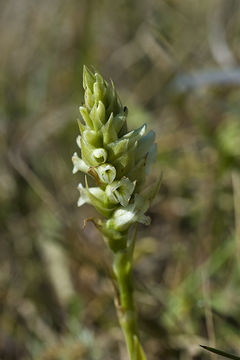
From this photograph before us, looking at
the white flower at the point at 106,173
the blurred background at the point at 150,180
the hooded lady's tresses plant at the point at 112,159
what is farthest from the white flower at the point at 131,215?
the blurred background at the point at 150,180

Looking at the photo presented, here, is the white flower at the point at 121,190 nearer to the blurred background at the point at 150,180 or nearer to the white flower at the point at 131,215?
the white flower at the point at 131,215

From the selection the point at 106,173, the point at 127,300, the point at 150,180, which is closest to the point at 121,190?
the point at 106,173

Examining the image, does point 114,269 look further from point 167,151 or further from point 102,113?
point 167,151

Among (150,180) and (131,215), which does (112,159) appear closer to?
(131,215)

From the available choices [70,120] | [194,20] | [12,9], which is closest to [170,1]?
[194,20]

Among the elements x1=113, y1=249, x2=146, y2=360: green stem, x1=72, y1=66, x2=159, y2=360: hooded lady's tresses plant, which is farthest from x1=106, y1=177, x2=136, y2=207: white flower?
x1=113, y1=249, x2=146, y2=360: green stem

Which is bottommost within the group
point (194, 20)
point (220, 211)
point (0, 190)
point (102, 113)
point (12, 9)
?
point (102, 113)
